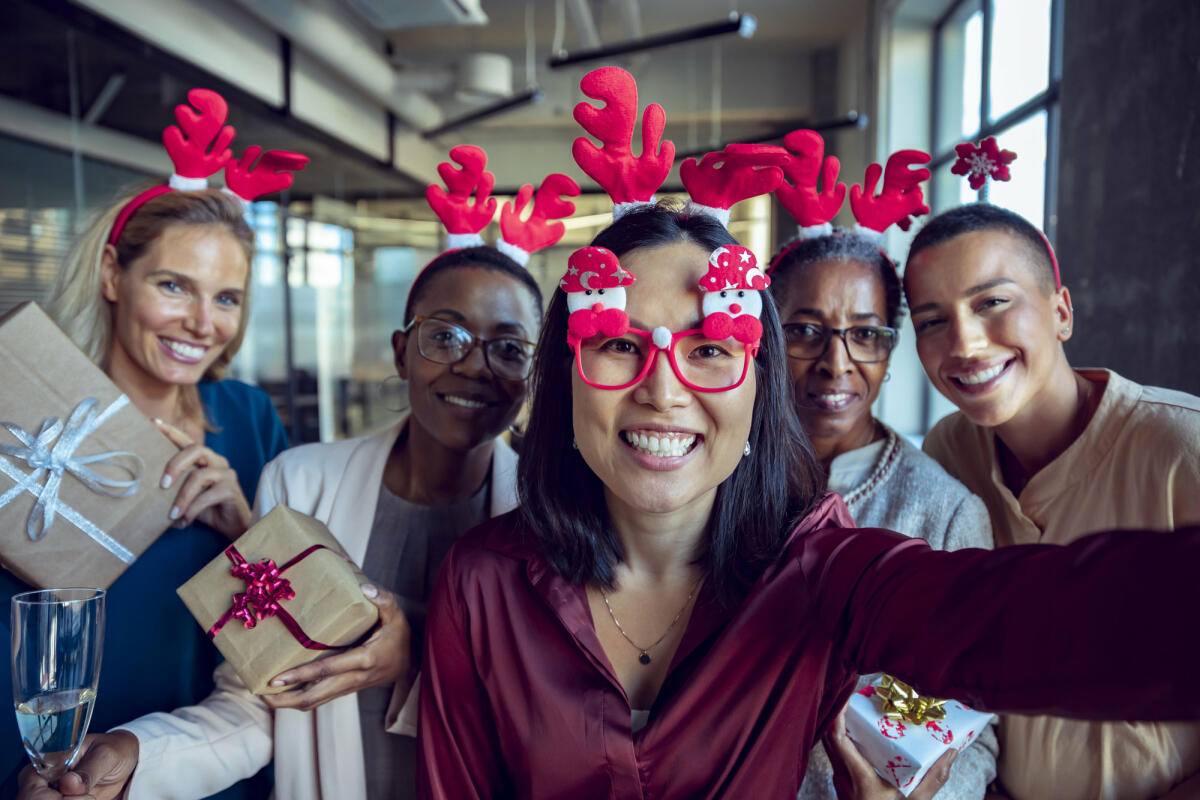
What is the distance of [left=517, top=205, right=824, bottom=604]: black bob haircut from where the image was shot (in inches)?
54.4

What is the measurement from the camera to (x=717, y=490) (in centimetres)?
146

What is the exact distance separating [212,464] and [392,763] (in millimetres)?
771

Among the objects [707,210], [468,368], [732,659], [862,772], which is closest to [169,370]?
[468,368]

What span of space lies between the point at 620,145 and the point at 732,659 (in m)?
0.90

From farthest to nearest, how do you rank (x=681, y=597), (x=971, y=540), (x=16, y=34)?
(x=16, y=34) → (x=971, y=540) → (x=681, y=597)

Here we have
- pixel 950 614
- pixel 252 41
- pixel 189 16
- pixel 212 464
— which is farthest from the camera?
pixel 252 41

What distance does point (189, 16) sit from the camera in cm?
478

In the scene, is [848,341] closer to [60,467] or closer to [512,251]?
[512,251]

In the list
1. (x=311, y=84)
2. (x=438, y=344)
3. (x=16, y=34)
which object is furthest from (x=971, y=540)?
(x=311, y=84)

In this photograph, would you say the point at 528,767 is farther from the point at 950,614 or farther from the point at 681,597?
the point at 950,614

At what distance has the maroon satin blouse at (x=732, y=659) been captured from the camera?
910 mm

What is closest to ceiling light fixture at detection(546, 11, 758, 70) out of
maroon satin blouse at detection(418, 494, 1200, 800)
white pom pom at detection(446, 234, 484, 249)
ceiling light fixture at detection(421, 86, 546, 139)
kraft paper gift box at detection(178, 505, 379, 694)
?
ceiling light fixture at detection(421, 86, 546, 139)

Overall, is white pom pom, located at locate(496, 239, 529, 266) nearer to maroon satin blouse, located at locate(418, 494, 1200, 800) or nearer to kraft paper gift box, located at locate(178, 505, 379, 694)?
maroon satin blouse, located at locate(418, 494, 1200, 800)

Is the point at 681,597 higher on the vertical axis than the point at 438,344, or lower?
lower
